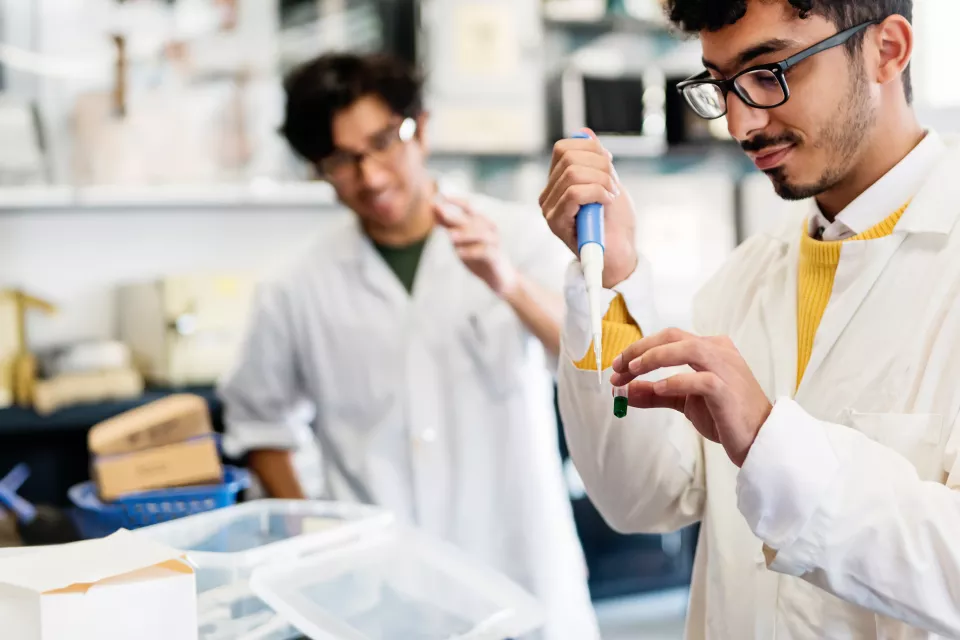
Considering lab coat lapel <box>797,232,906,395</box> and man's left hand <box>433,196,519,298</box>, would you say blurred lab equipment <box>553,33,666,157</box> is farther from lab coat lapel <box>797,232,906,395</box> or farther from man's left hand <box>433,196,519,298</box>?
lab coat lapel <box>797,232,906,395</box>

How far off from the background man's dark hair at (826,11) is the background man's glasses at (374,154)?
2.58 feet

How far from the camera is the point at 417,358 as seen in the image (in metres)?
1.84

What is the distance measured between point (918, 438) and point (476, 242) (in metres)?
0.79

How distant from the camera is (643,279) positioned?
1.17 meters

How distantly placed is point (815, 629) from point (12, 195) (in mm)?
2479

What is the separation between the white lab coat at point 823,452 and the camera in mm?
849

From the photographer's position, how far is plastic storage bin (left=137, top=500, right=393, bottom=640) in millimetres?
977

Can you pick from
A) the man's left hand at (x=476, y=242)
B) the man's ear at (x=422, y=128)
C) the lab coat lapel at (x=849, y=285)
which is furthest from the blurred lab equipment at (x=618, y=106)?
the lab coat lapel at (x=849, y=285)

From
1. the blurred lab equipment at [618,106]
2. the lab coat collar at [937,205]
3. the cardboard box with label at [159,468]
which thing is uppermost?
the blurred lab equipment at [618,106]

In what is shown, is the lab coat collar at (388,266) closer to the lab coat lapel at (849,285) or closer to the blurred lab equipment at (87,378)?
the lab coat lapel at (849,285)

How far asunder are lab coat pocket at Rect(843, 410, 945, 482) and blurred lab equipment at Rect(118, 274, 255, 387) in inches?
82.5

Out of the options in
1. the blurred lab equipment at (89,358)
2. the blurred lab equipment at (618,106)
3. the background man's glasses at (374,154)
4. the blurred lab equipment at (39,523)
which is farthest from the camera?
the blurred lab equipment at (618,106)

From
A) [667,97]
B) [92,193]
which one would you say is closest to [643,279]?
[92,193]

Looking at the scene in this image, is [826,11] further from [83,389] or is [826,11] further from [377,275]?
[83,389]
